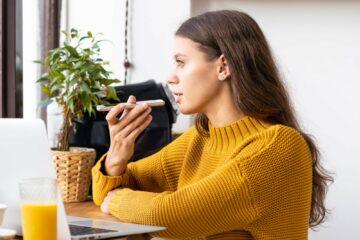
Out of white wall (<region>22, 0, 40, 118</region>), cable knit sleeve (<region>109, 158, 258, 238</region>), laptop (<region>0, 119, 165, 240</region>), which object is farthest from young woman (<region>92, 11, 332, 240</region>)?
white wall (<region>22, 0, 40, 118</region>)

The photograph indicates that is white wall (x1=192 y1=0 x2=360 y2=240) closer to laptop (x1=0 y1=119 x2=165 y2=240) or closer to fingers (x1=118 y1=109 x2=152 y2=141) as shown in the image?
fingers (x1=118 y1=109 x2=152 y2=141)

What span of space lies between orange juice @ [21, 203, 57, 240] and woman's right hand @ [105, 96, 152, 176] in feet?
1.96

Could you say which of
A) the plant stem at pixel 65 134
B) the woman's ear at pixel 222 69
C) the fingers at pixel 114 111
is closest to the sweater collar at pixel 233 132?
the woman's ear at pixel 222 69

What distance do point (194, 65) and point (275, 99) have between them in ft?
0.64

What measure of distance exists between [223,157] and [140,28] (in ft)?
4.04

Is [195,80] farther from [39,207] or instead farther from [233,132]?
[39,207]

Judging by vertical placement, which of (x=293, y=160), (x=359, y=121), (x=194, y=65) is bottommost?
(x=359, y=121)

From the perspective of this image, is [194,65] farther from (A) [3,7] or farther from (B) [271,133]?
(A) [3,7]

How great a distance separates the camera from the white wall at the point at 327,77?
114 inches

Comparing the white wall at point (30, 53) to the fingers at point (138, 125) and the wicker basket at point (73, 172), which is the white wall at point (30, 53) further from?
the fingers at point (138, 125)

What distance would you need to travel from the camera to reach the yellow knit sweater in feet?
4.90

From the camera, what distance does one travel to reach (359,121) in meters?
2.91

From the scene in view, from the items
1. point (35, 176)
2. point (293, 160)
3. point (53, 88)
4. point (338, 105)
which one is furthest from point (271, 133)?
point (338, 105)

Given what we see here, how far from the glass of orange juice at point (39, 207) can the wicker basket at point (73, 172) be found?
2.92 ft
